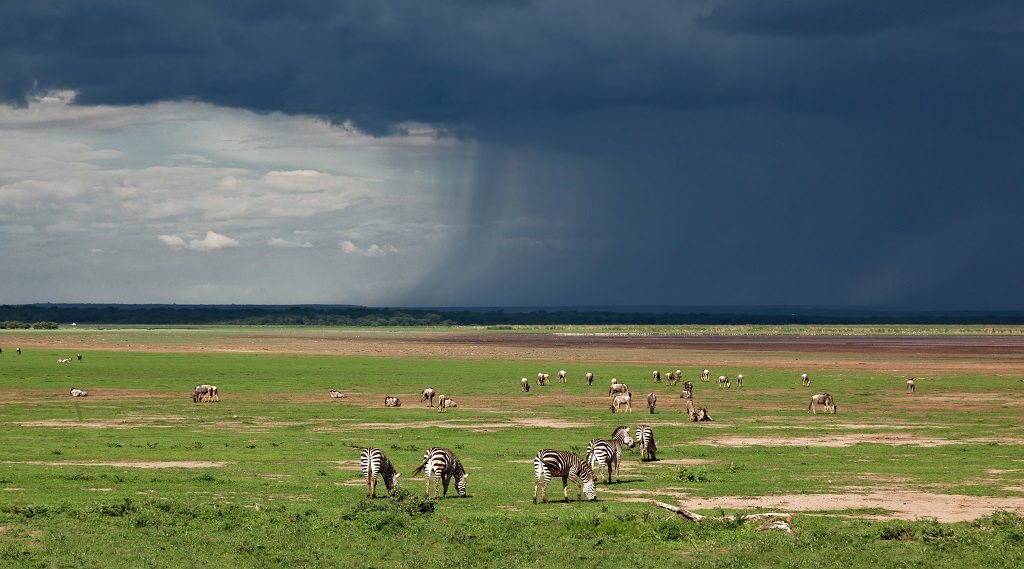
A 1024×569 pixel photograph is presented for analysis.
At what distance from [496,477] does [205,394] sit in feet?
99.9

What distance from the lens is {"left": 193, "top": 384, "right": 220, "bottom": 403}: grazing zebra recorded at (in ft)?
178

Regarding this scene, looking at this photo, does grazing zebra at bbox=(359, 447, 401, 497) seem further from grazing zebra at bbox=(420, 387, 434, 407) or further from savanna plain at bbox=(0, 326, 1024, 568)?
grazing zebra at bbox=(420, 387, 434, 407)

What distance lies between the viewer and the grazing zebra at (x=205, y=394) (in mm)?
54344

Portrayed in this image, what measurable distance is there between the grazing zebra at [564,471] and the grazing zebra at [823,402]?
88.6 ft

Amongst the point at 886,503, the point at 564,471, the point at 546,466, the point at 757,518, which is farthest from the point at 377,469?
the point at 886,503

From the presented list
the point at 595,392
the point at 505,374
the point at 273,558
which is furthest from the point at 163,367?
the point at 273,558

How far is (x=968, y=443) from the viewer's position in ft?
126

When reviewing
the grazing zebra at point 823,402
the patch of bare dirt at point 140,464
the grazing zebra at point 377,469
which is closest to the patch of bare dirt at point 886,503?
the grazing zebra at point 377,469

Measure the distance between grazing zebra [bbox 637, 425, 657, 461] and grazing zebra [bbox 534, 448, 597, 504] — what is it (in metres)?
7.15

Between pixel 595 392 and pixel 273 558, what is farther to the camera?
pixel 595 392

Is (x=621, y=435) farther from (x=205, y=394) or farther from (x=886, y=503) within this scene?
(x=205, y=394)

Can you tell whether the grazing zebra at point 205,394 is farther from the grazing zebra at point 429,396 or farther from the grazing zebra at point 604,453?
the grazing zebra at point 604,453

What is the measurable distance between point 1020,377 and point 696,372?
68.9 ft

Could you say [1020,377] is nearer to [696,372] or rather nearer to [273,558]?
[696,372]
